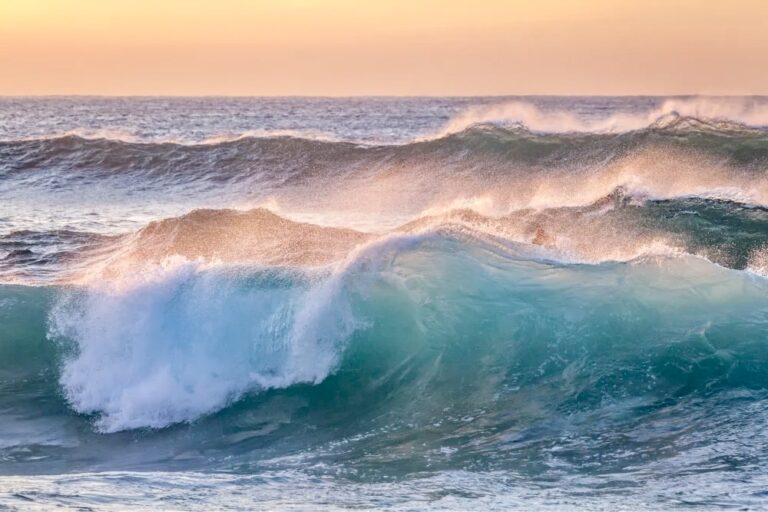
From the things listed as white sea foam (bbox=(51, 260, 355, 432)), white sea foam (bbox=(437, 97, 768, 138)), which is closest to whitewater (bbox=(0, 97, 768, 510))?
white sea foam (bbox=(51, 260, 355, 432))

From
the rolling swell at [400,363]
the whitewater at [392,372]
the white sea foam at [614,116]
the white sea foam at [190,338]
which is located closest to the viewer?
the whitewater at [392,372]

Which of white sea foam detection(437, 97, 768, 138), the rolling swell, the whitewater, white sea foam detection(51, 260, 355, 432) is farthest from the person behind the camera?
white sea foam detection(437, 97, 768, 138)

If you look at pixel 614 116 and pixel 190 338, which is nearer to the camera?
pixel 190 338

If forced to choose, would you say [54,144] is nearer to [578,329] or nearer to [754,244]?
[754,244]

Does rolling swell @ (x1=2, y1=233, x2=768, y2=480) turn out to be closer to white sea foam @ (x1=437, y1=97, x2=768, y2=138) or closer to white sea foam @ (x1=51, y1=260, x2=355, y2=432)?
white sea foam @ (x1=51, y1=260, x2=355, y2=432)

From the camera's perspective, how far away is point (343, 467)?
21.9 feet

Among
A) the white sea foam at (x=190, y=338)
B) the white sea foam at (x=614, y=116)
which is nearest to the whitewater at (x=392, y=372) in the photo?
the white sea foam at (x=190, y=338)

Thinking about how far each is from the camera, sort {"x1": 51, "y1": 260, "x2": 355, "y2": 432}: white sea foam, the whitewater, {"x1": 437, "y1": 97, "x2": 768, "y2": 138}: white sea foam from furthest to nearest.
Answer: {"x1": 437, "y1": 97, "x2": 768, "y2": 138}: white sea foam, {"x1": 51, "y1": 260, "x2": 355, "y2": 432}: white sea foam, the whitewater

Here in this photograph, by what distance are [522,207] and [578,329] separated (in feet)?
25.3

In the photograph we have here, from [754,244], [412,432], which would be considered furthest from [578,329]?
[754,244]

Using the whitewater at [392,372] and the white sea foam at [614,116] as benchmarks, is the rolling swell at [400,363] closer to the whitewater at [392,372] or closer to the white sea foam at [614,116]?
the whitewater at [392,372]

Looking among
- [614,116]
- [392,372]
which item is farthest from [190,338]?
[614,116]

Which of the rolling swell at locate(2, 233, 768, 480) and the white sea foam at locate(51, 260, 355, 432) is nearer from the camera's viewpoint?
the rolling swell at locate(2, 233, 768, 480)

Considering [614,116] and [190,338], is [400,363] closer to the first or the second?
[190,338]
